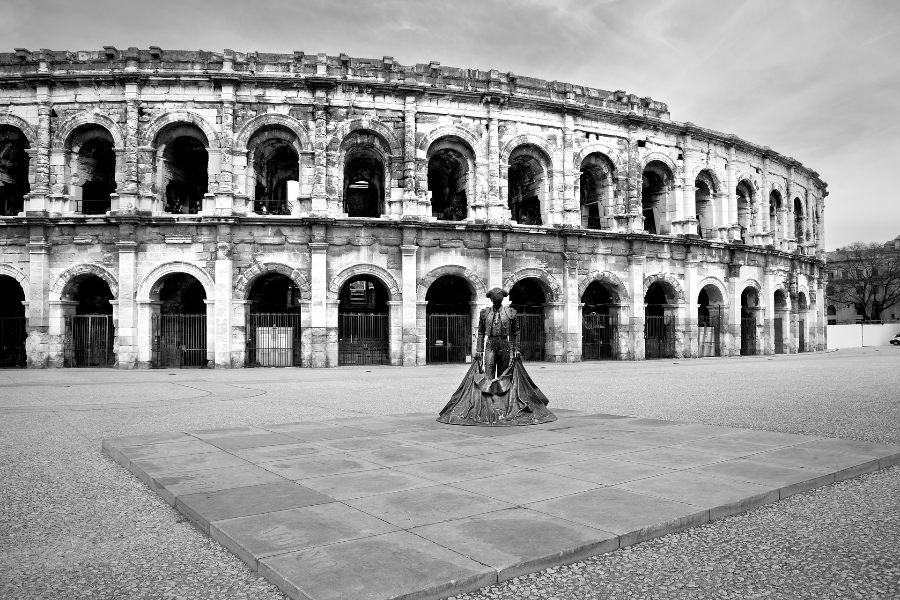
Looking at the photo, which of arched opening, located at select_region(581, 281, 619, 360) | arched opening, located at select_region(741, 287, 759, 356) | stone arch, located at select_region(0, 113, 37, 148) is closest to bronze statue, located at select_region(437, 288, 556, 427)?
arched opening, located at select_region(581, 281, 619, 360)

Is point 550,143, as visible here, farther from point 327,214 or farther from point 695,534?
point 695,534

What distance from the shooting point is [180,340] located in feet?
74.2

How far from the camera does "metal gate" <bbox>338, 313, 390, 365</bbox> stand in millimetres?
23312

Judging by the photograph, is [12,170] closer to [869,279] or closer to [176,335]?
[176,335]

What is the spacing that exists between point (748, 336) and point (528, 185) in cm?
1344

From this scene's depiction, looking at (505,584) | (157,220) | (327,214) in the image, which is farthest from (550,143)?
(505,584)

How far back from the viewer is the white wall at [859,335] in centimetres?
4200

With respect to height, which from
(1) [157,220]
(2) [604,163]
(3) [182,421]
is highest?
(2) [604,163]

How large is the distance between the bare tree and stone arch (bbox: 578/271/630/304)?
4171 centimetres

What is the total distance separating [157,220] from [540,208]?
547 inches

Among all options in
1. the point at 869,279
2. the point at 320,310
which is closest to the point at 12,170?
the point at 320,310

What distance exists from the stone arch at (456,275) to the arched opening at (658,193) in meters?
9.29

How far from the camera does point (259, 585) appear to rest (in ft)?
11.1

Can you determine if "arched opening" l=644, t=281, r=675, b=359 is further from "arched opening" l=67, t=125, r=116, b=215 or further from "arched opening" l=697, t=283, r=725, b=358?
"arched opening" l=67, t=125, r=116, b=215
